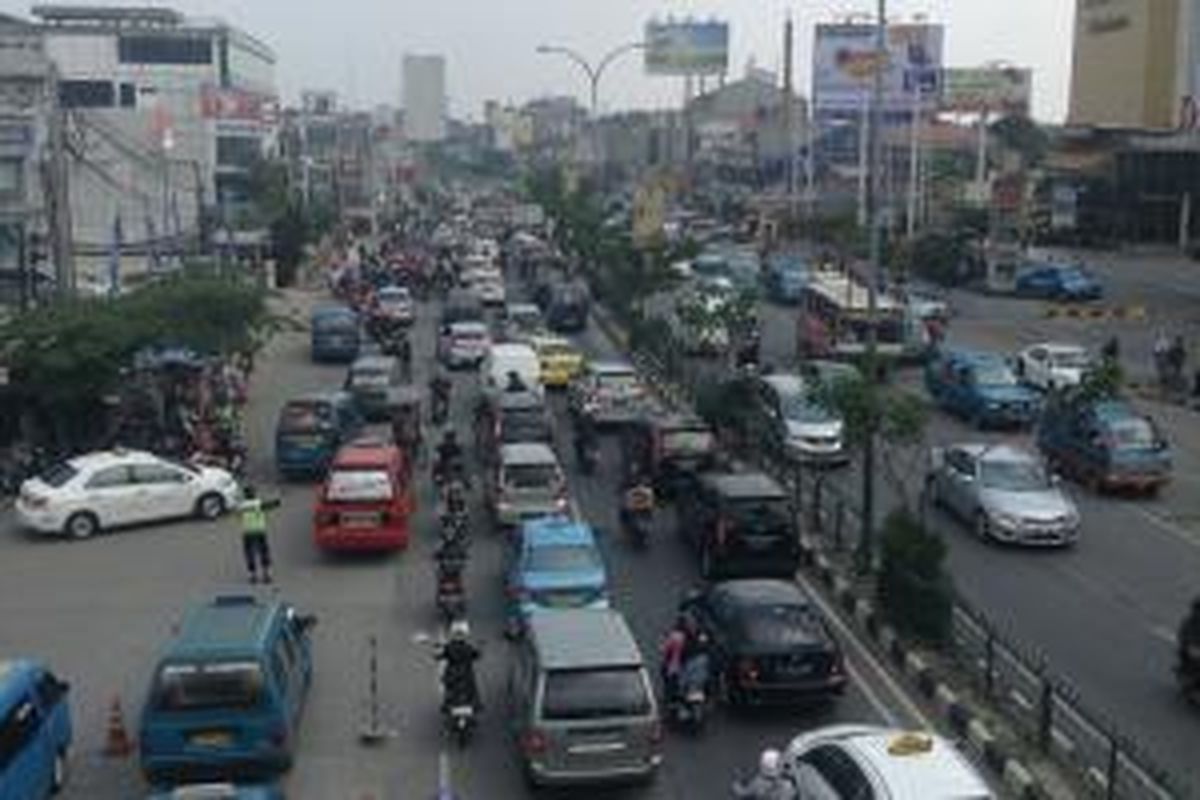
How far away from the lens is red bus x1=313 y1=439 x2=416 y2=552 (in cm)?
2858

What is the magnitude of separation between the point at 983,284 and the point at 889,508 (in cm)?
4697

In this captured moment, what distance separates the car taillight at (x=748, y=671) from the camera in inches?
A: 792

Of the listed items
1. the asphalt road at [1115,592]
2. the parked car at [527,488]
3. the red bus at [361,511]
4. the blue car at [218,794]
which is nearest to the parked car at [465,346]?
the asphalt road at [1115,592]

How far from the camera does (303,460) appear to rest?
3572cm

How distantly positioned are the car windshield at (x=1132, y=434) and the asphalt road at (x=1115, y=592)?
3.28 feet

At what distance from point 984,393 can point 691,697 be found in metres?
23.1

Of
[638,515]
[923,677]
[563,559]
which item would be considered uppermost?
[563,559]

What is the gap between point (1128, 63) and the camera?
92.9m

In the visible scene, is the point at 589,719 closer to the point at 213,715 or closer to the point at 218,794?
the point at 213,715

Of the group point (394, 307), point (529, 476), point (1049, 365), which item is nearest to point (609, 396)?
point (529, 476)

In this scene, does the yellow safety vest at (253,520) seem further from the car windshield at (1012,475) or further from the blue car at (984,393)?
the blue car at (984,393)

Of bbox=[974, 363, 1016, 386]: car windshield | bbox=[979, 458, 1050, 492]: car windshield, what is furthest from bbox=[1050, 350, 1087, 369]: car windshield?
bbox=[979, 458, 1050, 492]: car windshield

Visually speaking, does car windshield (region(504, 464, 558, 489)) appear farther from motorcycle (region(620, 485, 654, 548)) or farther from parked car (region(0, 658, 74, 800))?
parked car (region(0, 658, 74, 800))

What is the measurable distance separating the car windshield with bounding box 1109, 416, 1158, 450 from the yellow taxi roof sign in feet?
64.7
